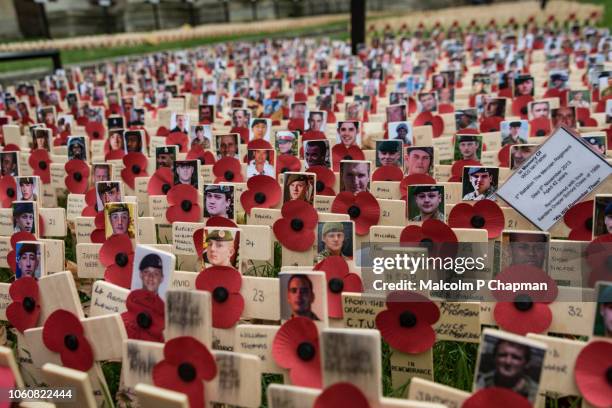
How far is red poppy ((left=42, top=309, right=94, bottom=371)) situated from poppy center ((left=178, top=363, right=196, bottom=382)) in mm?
313

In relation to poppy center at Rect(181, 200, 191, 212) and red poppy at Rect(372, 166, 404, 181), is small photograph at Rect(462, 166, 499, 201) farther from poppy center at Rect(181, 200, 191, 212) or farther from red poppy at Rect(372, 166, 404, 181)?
poppy center at Rect(181, 200, 191, 212)

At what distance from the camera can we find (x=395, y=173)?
2.58 m

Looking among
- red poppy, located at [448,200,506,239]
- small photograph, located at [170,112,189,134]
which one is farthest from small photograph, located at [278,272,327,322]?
small photograph, located at [170,112,189,134]

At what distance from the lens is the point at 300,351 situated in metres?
1.42

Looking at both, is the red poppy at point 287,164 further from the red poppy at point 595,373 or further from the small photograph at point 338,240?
the red poppy at point 595,373

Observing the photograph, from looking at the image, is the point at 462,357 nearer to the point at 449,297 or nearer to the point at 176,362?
the point at 449,297

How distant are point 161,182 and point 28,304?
1043 millimetres

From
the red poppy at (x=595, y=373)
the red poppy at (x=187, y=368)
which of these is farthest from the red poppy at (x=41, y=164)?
the red poppy at (x=595, y=373)

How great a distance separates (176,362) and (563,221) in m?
1.39

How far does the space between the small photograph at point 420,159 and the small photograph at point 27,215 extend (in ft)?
4.76

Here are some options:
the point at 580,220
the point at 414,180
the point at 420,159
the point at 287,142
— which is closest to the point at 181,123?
the point at 287,142

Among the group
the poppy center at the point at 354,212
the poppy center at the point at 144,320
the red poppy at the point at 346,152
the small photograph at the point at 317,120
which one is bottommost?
the poppy center at the point at 144,320

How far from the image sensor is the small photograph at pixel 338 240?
183 cm

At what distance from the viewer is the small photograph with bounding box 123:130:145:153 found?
3.37 m
